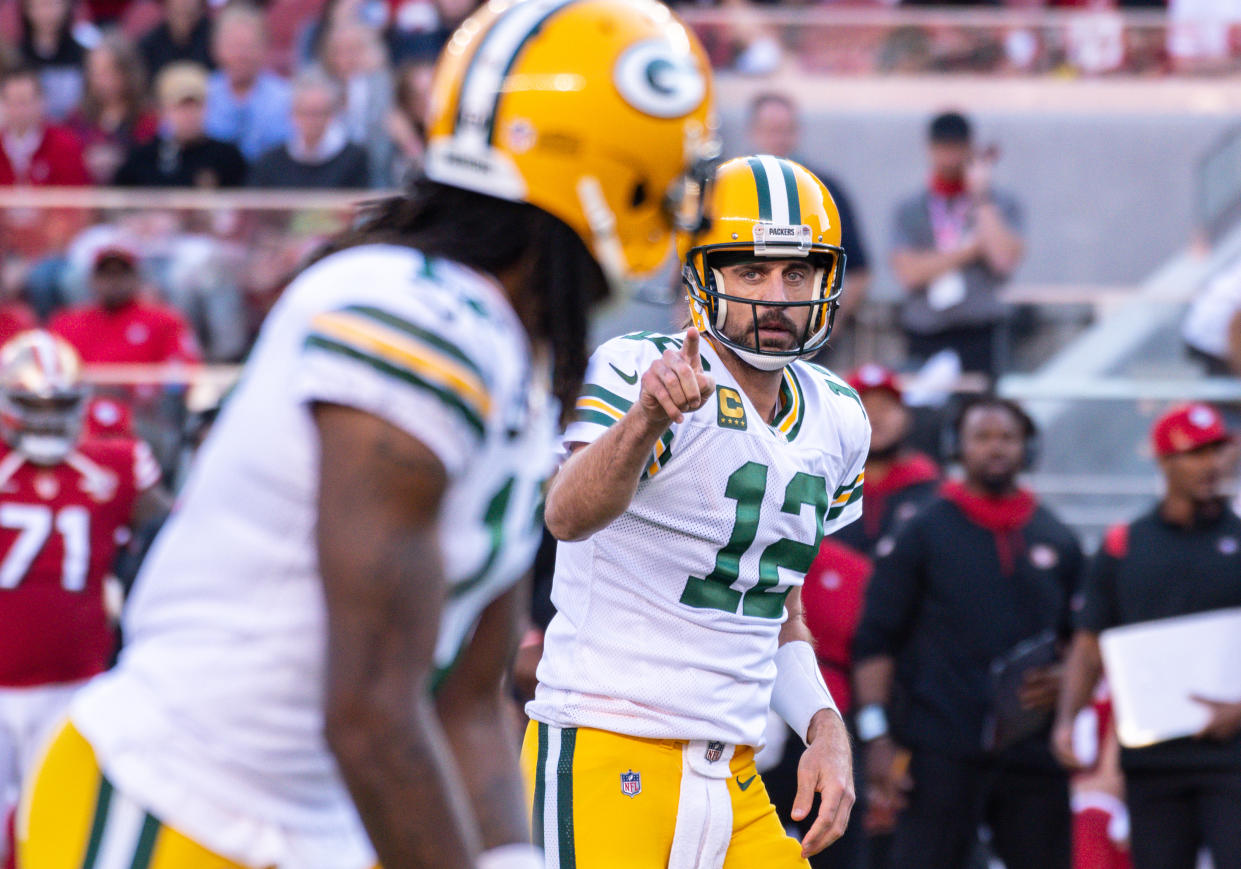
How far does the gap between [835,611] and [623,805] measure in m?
3.16

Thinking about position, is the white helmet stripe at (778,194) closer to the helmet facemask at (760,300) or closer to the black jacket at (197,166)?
the helmet facemask at (760,300)

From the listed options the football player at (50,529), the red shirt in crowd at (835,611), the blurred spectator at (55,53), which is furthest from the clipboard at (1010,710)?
the blurred spectator at (55,53)

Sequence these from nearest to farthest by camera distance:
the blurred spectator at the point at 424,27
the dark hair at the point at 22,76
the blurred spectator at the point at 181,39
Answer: the dark hair at the point at 22,76, the blurred spectator at the point at 424,27, the blurred spectator at the point at 181,39

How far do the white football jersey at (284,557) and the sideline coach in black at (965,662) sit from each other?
4498mm

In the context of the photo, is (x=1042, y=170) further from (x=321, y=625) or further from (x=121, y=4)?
(x=321, y=625)

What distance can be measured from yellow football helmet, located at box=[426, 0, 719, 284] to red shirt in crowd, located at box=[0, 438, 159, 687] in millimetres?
5666

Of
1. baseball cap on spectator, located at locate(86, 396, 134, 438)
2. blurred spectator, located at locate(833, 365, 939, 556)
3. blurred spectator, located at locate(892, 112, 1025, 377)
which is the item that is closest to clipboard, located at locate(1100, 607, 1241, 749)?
blurred spectator, located at locate(833, 365, 939, 556)

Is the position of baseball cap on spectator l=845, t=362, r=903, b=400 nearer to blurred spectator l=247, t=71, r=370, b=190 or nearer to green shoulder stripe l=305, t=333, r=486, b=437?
blurred spectator l=247, t=71, r=370, b=190

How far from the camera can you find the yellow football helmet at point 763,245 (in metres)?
3.74

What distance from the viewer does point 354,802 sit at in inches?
70.9

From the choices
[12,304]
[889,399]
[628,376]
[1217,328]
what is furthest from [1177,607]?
[12,304]

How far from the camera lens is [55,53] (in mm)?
11188

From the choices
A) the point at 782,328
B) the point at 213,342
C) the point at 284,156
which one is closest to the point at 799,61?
the point at 284,156

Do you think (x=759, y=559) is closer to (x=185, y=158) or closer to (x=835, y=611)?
(x=835, y=611)
